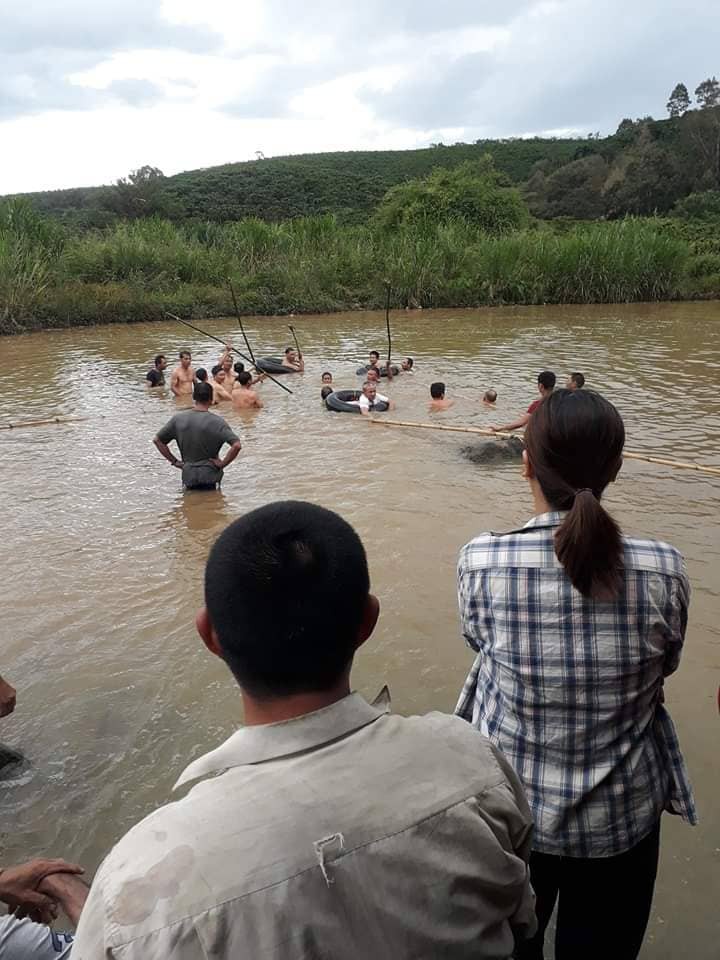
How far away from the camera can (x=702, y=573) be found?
A: 5527mm

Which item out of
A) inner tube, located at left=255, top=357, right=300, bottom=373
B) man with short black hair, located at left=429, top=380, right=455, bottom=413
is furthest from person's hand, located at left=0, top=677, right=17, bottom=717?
inner tube, located at left=255, top=357, right=300, bottom=373

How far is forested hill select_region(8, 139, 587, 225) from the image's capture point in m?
57.5

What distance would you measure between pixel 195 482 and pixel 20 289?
17.1 m

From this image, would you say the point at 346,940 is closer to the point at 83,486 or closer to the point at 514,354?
the point at 83,486

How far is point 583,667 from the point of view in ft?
5.49

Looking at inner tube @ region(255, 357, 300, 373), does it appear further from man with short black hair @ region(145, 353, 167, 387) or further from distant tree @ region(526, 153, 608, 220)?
distant tree @ region(526, 153, 608, 220)

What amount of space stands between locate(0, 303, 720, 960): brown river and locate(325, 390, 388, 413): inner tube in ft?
0.68

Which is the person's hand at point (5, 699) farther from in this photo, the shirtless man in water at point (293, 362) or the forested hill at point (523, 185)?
the forested hill at point (523, 185)

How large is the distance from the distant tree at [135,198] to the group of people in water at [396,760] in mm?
53346

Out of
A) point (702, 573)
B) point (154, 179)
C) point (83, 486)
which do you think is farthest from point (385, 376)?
point (154, 179)

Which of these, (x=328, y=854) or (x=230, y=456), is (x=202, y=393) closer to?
(x=230, y=456)

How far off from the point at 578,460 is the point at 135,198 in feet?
184

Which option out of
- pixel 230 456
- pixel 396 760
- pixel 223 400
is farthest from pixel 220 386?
pixel 396 760

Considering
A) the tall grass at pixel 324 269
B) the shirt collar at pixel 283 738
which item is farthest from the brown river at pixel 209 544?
the tall grass at pixel 324 269
